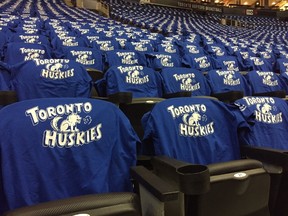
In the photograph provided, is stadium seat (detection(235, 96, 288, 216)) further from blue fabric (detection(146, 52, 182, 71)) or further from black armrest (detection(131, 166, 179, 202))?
blue fabric (detection(146, 52, 182, 71))

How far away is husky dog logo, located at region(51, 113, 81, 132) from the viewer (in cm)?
83

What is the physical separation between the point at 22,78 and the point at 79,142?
2.43 ft

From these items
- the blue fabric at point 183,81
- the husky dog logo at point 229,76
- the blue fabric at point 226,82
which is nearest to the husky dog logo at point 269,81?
the blue fabric at point 226,82

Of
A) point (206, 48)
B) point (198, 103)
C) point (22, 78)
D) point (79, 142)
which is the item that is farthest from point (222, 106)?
point (206, 48)

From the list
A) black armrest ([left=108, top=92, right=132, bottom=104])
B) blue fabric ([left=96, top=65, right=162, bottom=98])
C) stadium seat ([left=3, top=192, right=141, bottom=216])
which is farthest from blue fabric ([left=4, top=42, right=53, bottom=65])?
stadium seat ([left=3, top=192, right=141, bottom=216])

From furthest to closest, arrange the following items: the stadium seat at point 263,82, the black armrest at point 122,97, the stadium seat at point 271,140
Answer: the stadium seat at point 263,82 → the black armrest at point 122,97 → the stadium seat at point 271,140

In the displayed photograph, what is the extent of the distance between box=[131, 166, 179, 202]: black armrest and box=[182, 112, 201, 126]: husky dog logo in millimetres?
287

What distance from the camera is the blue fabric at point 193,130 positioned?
3.20 ft

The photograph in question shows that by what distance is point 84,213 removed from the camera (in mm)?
636

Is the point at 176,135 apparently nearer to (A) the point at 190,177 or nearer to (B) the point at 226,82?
(A) the point at 190,177

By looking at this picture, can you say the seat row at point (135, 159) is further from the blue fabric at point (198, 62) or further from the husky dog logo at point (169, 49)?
the husky dog logo at point (169, 49)

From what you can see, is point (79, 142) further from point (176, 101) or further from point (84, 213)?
point (176, 101)

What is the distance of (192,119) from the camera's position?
3.38ft

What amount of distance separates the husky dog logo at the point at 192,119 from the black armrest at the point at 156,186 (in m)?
0.29
